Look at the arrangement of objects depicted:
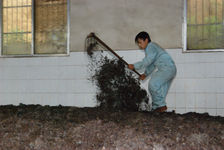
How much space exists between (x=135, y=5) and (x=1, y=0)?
10.1 ft

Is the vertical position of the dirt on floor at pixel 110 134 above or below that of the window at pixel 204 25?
below

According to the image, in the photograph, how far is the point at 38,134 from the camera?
3.75m

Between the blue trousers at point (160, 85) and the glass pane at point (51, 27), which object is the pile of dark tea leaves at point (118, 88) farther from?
the glass pane at point (51, 27)

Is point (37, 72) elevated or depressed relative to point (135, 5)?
depressed

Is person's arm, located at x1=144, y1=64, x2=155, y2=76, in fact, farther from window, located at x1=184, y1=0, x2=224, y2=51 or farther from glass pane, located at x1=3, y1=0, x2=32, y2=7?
glass pane, located at x1=3, y1=0, x2=32, y2=7

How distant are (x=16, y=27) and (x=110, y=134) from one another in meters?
4.29

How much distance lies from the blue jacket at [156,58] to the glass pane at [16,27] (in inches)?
109

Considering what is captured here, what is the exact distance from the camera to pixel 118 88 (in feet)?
19.2

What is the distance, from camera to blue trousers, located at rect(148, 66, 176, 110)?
17.5ft

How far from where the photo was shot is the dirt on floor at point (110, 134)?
10.7 ft

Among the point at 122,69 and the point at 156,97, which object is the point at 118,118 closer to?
the point at 156,97

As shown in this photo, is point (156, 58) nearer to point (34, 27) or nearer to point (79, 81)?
point (79, 81)

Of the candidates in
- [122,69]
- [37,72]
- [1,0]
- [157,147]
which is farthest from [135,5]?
[157,147]

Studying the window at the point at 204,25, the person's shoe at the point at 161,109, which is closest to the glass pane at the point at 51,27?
the person's shoe at the point at 161,109
